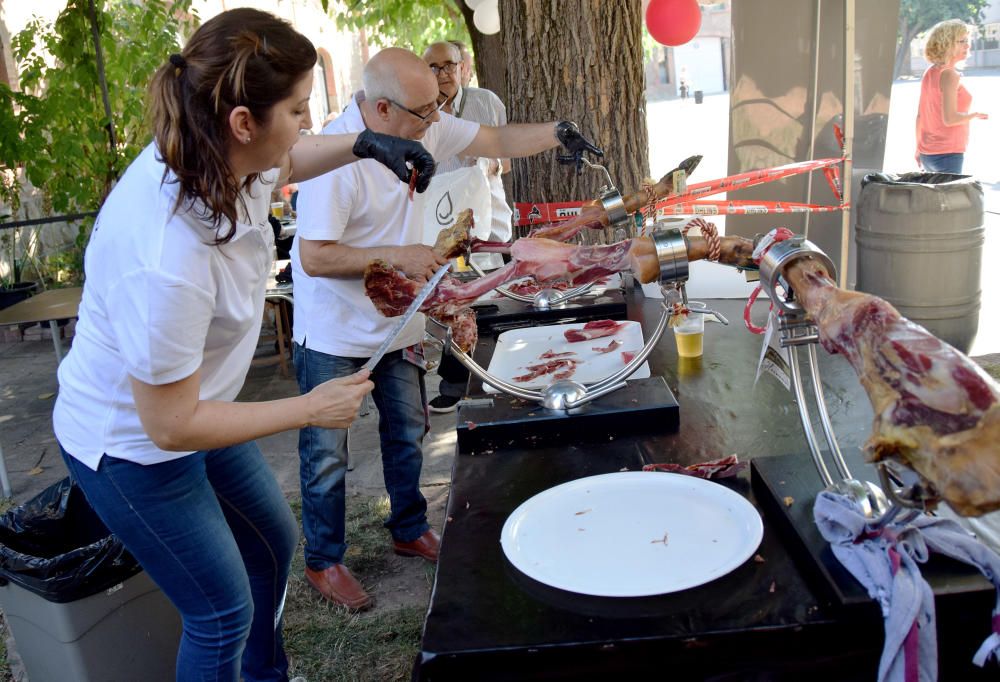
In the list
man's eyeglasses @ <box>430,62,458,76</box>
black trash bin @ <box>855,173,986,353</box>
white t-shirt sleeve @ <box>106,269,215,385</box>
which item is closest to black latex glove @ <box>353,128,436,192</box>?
white t-shirt sleeve @ <box>106,269,215,385</box>

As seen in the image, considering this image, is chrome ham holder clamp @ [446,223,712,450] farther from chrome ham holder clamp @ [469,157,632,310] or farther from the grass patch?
the grass patch

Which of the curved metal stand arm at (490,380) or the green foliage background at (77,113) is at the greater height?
the green foliage background at (77,113)

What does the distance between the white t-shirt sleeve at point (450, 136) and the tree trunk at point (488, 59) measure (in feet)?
10.1

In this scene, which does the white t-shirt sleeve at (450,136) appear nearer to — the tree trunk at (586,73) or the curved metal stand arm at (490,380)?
the curved metal stand arm at (490,380)

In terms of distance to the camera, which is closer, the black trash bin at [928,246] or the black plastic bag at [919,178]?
the black trash bin at [928,246]

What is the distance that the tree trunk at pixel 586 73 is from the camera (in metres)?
4.32

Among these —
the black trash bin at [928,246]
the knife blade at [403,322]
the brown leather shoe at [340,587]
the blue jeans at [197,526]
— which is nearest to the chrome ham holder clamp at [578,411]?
the knife blade at [403,322]

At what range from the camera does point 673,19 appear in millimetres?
6875

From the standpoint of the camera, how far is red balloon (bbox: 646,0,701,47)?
6.84 metres

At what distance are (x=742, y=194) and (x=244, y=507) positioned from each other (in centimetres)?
502

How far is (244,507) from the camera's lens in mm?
2098

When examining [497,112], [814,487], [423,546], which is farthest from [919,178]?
[814,487]

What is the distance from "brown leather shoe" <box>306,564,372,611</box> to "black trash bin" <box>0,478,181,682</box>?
2.21 feet

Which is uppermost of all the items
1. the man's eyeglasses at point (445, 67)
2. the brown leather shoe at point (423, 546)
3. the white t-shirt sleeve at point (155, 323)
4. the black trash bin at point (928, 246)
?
the man's eyeglasses at point (445, 67)
